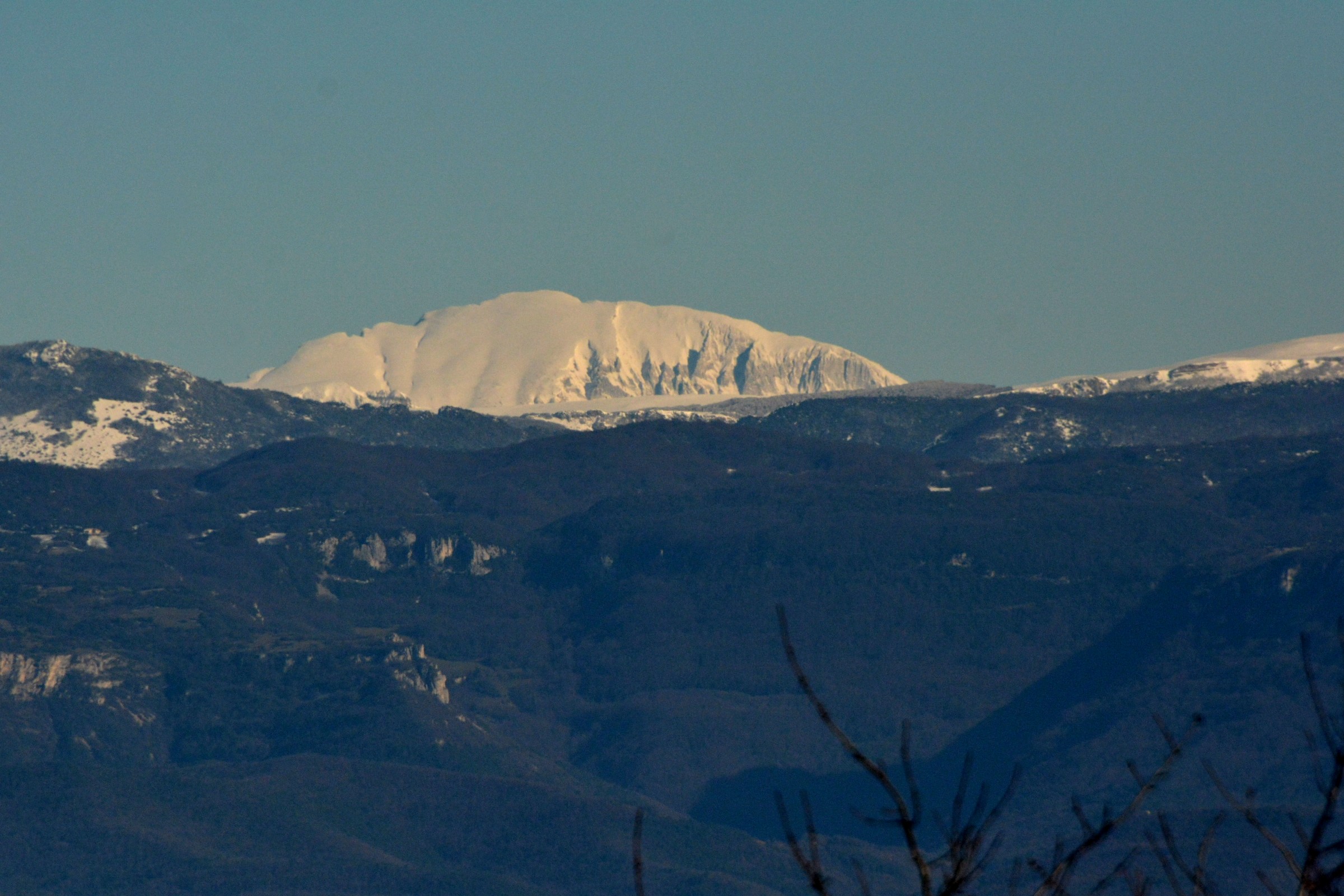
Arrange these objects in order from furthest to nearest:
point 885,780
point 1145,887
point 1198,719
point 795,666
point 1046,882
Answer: point 1198,719 → point 1145,887 → point 795,666 → point 885,780 → point 1046,882

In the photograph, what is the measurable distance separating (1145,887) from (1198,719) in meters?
5.12

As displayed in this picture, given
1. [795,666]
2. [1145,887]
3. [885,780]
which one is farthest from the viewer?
[1145,887]

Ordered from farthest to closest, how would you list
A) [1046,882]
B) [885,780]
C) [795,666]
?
1. [795,666]
2. [885,780]
3. [1046,882]

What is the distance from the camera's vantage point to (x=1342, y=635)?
35688 millimetres

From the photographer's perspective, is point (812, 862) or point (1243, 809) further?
point (1243, 809)

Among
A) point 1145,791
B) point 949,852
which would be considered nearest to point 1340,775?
point 1145,791

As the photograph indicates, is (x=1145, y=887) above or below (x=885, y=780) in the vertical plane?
below

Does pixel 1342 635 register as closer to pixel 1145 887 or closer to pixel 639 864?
pixel 1145 887

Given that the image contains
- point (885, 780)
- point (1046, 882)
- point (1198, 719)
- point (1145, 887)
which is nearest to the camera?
point (1046, 882)

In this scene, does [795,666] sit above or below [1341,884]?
above

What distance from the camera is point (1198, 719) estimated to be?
38.4 m

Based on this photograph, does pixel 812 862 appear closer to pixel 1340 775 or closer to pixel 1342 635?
pixel 1340 775

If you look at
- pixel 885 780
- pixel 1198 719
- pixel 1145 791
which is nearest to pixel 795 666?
pixel 885 780

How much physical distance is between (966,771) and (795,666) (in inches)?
135
